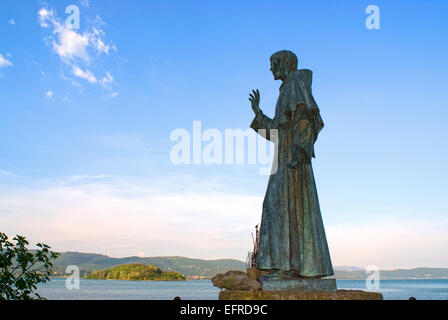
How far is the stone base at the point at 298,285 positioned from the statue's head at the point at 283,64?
3.47 meters

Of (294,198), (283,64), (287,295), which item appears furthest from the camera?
(283,64)

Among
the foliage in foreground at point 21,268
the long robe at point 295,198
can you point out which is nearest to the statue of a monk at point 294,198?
the long robe at point 295,198

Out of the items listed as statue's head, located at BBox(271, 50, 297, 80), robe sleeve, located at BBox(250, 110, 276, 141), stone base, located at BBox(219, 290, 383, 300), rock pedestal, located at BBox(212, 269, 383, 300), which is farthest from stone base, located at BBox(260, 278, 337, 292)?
A: statue's head, located at BBox(271, 50, 297, 80)

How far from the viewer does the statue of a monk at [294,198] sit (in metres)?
6.00

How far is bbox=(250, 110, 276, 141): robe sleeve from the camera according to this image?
23.2 feet

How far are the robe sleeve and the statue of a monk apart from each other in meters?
0.10

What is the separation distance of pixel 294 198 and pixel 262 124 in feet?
5.17

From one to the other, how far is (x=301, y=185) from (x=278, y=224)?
2.40 feet

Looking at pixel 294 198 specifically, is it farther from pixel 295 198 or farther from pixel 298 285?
pixel 298 285

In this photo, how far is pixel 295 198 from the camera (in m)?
6.31

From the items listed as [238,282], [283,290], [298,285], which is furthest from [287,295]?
[238,282]

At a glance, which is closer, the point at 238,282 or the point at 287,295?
the point at 287,295
